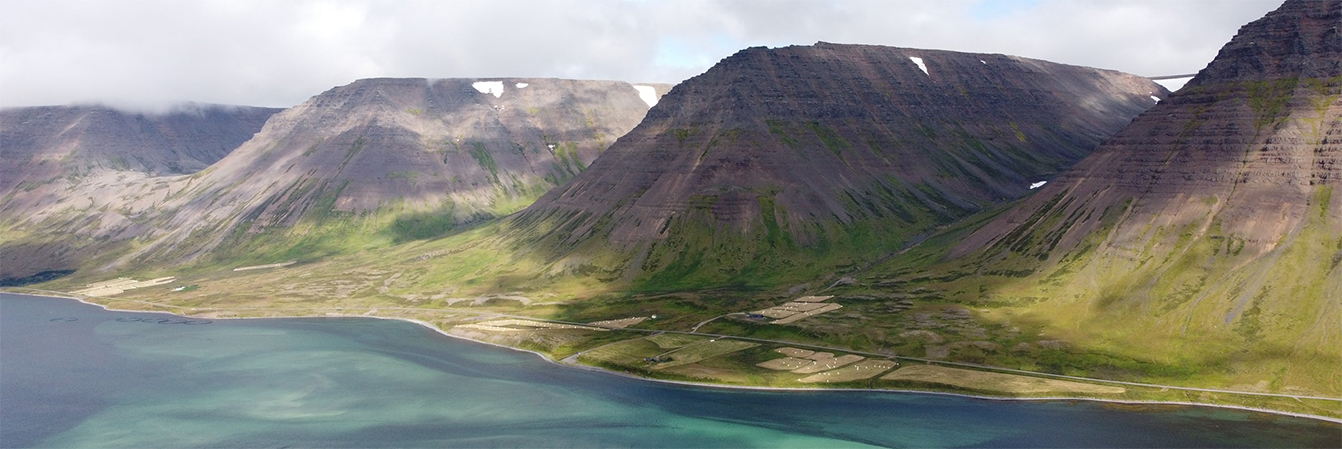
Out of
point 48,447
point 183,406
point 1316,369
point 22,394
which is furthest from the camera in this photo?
point 22,394

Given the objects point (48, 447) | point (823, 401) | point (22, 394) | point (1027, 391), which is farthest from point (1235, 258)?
point (22, 394)

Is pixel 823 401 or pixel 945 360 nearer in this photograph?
pixel 823 401

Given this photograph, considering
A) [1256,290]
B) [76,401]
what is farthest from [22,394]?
[1256,290]

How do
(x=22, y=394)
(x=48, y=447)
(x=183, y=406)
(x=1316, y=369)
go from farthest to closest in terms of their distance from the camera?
1. (x=22, y=394)
2. (x=183, y=406)
3. (x=1316, y=369)
4. (x=48, y=447)

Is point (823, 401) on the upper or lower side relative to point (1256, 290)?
lower

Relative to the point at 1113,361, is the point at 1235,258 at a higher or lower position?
higher

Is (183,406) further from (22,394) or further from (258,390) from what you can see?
(22,394)

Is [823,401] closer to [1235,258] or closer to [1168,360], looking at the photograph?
[1168,360]

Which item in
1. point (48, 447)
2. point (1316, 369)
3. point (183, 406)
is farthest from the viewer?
point (183, 406)

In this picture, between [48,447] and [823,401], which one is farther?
[823,401]
